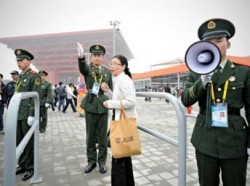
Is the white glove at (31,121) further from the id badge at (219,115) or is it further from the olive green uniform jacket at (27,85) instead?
the id badge at (219,115)

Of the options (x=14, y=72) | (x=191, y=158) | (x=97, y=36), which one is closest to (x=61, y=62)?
(x=97, y=36)

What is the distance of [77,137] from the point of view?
5844 mm

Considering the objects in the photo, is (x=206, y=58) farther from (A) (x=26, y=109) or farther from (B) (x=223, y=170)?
(A) (x=26, y=109)

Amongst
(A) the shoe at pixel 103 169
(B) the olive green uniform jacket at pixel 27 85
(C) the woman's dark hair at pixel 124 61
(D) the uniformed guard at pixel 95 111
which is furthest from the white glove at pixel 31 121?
(C) the woman's dark hair at pixel 124 61

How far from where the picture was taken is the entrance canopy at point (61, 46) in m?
63.6

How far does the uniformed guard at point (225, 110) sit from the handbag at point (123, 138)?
79cm

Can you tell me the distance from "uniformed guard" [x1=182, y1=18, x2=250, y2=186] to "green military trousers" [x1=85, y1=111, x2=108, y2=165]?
2075mm

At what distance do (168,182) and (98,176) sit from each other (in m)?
0.99

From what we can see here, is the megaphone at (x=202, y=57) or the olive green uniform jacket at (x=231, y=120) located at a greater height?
the megaphone at (x=202, y=57)

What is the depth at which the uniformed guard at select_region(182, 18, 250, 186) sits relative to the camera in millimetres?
1541

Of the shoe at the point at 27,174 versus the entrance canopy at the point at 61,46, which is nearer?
the shoe at the point at 27,174

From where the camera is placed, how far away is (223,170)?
161cm

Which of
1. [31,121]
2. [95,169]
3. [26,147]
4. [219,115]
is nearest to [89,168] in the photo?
[95,169]

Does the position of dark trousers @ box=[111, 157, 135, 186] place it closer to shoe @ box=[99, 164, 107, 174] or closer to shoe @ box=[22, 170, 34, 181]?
shoe @ box=[99, 164, 107, 174]
